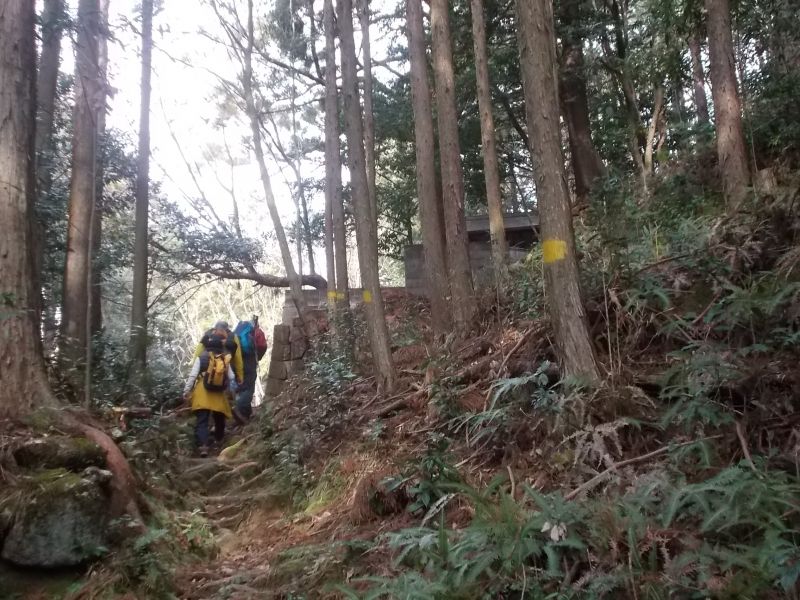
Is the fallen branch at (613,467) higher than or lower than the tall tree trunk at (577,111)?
lower

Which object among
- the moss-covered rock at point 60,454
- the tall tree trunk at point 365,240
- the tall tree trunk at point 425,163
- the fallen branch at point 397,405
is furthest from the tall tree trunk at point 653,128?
the moss-covered rock at point 60,454

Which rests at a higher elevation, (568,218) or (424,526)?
(568,218)

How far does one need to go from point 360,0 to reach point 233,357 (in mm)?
11439

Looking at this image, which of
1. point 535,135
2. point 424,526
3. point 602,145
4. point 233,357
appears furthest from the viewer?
point 602,145

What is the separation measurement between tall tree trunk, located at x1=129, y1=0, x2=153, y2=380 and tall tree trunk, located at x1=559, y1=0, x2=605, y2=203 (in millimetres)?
8990

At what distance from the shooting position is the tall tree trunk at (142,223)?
37.7 ft

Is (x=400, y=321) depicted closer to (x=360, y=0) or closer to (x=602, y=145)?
(x=602, y=145)

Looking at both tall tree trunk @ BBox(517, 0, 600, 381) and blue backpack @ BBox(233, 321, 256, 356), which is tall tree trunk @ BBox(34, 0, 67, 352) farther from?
tall tree trunk @ BBox(517, 0, 600, 381)

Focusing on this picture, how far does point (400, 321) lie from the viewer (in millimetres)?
14078

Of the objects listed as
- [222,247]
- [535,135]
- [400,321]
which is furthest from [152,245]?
[535,135]

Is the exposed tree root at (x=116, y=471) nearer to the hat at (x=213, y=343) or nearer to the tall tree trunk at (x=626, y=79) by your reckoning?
the hat at (x=213, y=343)

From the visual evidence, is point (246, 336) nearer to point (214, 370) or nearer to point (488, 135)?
point (214, 370)

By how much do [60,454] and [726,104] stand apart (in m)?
8.36

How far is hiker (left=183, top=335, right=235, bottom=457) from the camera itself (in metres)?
9.32
